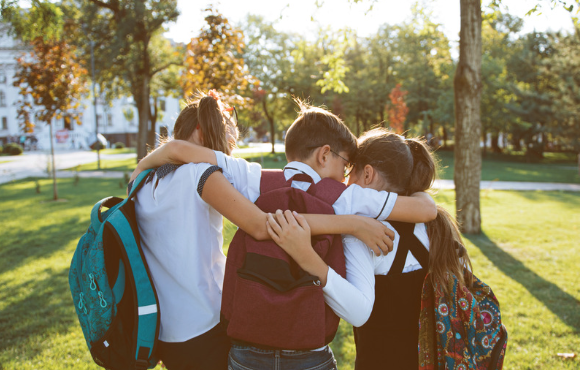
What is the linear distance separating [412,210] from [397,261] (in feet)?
0.73

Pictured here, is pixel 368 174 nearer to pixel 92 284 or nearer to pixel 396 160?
pixel 396 160

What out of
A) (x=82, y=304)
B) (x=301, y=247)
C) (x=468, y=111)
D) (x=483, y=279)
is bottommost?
(x=483, y=279)

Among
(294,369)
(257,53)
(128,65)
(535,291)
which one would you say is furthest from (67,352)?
(257,53)

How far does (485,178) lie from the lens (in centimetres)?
2073

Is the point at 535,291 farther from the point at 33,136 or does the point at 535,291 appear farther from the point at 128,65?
the point at 33,136

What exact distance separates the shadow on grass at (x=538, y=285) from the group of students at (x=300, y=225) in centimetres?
362

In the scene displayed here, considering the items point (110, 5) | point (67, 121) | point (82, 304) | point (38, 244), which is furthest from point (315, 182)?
point (110, 5)

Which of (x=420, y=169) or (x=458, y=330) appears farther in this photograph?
(x=420, y=169)

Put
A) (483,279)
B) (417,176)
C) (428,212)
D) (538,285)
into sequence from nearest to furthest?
(428,212), (417,176), (538,285), (483,279)

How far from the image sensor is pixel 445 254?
1720mm

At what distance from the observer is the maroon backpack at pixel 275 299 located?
4.46ft

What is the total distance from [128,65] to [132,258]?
21.7 metres

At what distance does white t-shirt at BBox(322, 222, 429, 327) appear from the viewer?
144cm

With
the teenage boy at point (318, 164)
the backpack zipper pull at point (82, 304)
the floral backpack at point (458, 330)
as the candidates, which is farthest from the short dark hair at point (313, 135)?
the backpack zipper pull at point (82, 304)
